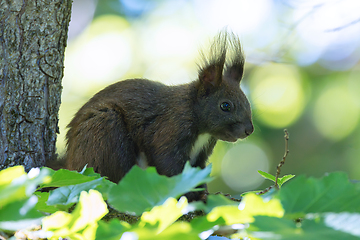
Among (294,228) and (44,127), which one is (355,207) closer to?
(294,228)

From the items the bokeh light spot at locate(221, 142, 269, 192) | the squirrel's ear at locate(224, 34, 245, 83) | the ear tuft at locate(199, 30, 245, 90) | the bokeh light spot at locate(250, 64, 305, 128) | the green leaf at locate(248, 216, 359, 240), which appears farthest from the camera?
the bokeh light spot at locate(221, 142, 269, 192)

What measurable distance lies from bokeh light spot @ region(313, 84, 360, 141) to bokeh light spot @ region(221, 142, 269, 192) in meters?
0.94

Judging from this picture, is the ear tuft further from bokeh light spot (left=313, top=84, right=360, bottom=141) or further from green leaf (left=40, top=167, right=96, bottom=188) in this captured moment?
bokeh light spot (left=313, top=84, right=360, bottom=141)

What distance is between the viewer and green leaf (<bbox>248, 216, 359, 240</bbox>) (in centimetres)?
20

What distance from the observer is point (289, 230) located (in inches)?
8.3

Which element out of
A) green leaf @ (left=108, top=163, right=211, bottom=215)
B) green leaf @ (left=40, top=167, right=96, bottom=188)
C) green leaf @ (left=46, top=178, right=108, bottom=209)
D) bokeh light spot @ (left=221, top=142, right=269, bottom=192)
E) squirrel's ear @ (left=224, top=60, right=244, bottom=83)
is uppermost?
squirrel's ear @ (left=224, top=60, right=244, bottom=83)

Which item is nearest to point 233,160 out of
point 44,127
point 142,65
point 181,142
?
point 142,65

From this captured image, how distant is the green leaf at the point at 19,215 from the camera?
0.83 feet

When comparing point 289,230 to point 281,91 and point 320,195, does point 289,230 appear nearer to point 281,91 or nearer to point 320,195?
point 320,195

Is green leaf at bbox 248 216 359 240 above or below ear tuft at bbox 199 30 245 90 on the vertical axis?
below

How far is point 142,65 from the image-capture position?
4.64 meters

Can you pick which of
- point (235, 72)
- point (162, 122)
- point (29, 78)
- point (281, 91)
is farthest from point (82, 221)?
point (281, 91)

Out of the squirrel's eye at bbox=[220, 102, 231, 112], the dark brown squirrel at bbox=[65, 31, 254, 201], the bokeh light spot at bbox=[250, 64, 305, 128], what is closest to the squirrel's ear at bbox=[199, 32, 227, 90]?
the dark brown squirrel at bbox=[65, 31, 254, 201]

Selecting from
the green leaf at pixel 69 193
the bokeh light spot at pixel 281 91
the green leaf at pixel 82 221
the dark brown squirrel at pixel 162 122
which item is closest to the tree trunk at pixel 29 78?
the dark brown squirrel at pixel 162 122
